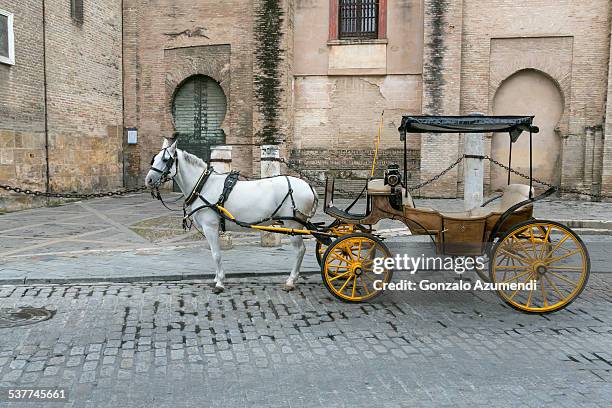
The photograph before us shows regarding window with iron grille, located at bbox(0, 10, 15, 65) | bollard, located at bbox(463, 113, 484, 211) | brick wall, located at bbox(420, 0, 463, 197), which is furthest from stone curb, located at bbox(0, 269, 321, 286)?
brick wall, located at bbox(420, 0, 463, 197)

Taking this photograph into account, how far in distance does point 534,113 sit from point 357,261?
13652mm

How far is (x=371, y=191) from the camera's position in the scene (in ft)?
20.3

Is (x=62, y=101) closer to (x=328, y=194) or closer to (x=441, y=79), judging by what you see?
(x=441, y=79)

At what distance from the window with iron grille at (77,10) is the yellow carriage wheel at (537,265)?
1470 centimetres

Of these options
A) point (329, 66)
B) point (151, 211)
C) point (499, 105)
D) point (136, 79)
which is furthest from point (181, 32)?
point (499, 105)

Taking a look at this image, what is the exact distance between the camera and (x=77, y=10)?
54.3 ft

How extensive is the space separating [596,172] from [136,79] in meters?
14.9

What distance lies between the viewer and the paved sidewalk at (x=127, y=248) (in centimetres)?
748

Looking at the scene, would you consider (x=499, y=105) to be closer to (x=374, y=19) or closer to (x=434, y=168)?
(x=434, y=168)

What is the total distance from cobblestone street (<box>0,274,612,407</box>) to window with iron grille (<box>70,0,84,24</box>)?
39.5 feet

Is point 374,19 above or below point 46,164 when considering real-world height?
above

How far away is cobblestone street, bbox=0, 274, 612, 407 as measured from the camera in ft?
12.6

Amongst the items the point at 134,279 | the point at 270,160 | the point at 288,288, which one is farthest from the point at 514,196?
the point at 134,279

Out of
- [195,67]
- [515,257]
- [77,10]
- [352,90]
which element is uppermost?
[77,10]
